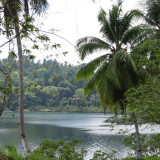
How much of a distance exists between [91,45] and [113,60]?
152 cm

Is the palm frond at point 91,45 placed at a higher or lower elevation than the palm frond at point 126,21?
lower

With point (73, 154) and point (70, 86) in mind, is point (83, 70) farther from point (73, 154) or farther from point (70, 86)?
point (70, 86)

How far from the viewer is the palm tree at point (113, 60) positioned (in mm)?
9141

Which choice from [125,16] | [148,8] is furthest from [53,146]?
[148,8]

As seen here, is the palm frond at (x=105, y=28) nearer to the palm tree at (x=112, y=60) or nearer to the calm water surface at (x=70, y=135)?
the palm tree at (x=112, y=60)

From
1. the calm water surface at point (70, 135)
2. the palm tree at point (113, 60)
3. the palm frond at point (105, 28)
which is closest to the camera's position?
the palm tree at point (113, 60)

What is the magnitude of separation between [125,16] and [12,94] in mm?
7717

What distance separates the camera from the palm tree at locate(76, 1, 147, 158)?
9.14 metres

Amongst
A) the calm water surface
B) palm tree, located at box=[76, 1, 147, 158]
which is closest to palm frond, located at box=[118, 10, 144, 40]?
palm tree, located at box=[76, 1, 147, 158]

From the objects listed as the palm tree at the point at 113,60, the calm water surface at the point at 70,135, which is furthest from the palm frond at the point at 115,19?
the calm water surface at the point at 70,135

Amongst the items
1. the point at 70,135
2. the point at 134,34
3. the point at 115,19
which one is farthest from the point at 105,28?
the point at 70,135

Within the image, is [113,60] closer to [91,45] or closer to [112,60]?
[112,60]

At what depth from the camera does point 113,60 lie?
9086mm

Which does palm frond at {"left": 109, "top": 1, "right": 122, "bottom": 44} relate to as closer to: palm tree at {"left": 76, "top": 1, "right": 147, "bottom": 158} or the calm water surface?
palm tree at {"left": 76, "top": 1, "right": 147, "bottom": 158}
